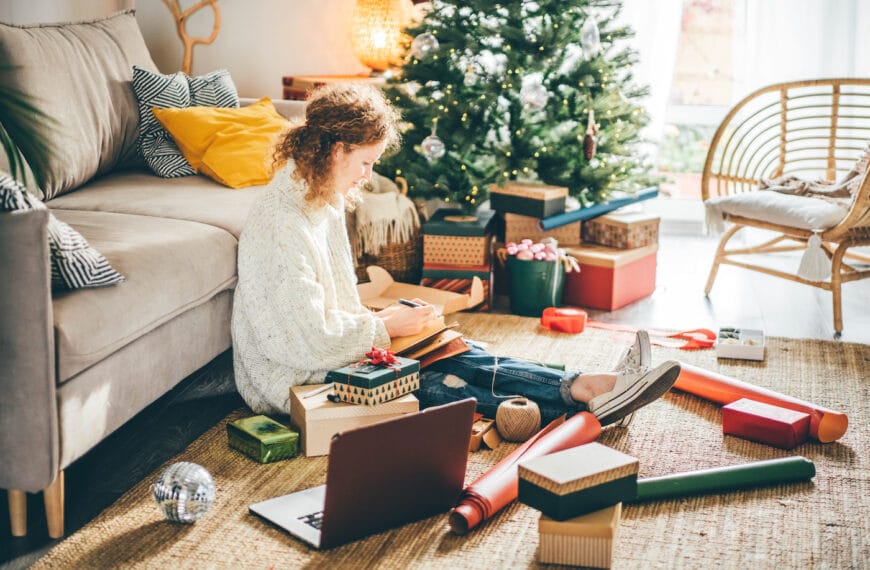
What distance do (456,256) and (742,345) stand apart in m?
1.04

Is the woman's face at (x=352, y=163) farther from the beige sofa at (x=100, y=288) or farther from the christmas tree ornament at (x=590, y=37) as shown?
the christmas tree ornament at (x=590, y=37)

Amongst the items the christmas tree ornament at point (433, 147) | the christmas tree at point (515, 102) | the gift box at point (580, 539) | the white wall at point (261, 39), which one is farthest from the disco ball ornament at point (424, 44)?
the gift box at point (580, 539)

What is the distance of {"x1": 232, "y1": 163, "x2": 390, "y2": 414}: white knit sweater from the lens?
2.20m

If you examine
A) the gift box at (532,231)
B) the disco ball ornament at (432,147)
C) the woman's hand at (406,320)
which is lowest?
the woman's hand at (406,320)

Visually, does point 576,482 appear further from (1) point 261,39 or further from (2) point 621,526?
(1) point 261,39

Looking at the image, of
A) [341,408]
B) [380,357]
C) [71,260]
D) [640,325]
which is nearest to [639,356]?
[380,357]

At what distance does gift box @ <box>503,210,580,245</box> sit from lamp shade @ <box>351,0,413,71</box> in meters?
1.10

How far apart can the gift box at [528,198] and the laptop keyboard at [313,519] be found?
1.77 metres

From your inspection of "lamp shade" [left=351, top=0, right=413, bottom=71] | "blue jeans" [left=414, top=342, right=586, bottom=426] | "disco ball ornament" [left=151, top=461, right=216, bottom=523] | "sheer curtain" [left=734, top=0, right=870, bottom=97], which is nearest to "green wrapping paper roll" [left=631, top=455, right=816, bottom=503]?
"blue jeans" [left=414, top=342, right=586, bottom=426]

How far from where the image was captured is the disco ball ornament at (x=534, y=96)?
3230mm

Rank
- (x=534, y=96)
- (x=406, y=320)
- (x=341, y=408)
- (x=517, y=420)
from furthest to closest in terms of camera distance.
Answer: (x=534, y=96) < (x=406, y=320) < (x=517, y=420) < (x=341, y=408)

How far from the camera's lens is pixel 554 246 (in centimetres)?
337

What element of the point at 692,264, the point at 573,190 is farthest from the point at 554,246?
the point at 692,264

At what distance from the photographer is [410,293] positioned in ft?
10.9
